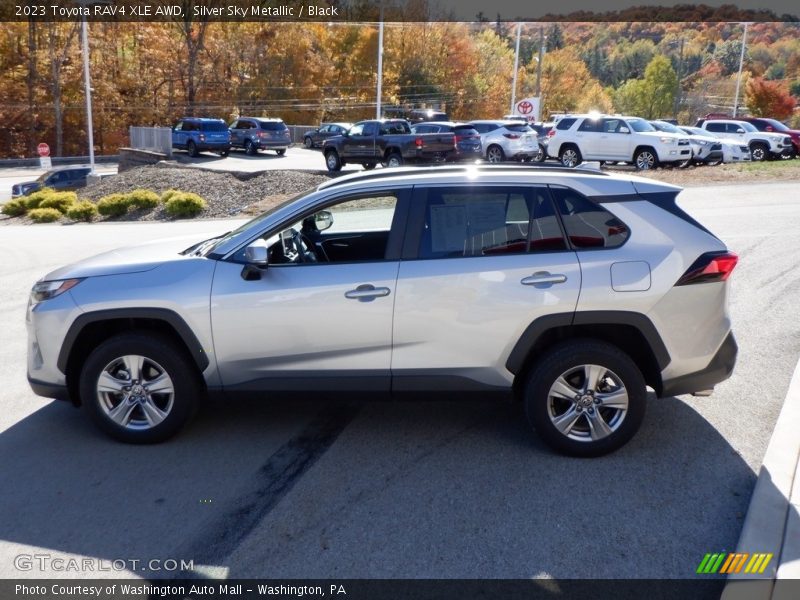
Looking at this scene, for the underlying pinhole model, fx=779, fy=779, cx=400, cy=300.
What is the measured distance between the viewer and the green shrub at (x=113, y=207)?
2302 centimetres

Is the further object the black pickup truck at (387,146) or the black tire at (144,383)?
the black pickup truck at (387,146)

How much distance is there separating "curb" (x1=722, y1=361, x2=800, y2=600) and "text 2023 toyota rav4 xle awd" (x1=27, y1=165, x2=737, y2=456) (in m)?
0.61

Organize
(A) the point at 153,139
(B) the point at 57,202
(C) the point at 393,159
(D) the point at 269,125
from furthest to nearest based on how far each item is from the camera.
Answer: (A) the point at 153,139
(D) the point at 269,125
(C) the point at 393,159
(B) the point at 57,202

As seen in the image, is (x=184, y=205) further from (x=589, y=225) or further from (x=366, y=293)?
(x=589, y=225)

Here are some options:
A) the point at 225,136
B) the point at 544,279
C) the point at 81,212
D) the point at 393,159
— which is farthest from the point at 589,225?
the point at 225,136

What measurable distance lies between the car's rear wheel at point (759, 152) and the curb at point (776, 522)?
89.0 feet

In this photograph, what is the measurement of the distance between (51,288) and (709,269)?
431 centimetres

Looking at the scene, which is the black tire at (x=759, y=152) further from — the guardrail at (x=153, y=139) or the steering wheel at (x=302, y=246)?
the steering wheel at (x=302, y=246)

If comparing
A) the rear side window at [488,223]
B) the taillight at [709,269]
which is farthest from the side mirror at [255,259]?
the taillight at [709,269]

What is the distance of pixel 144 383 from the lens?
16.9ft

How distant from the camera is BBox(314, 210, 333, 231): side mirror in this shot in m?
5.68

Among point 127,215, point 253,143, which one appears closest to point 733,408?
point 127,215

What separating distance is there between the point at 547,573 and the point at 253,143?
38.7 metres

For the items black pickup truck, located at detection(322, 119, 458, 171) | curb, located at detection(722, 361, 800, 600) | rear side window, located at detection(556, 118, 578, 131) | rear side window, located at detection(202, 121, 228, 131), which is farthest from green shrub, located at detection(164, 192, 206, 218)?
curb, located at detection(722, 361, 800, 600)
